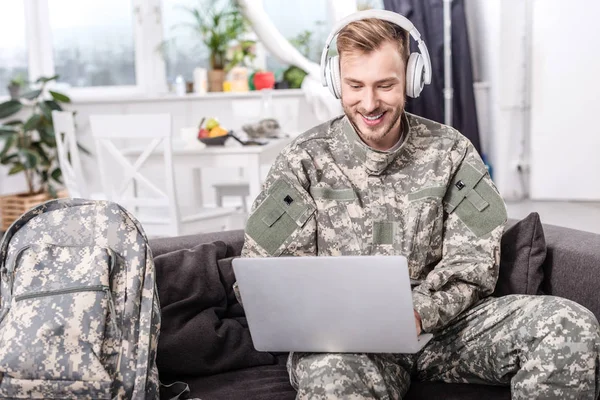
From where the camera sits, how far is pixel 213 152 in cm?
374

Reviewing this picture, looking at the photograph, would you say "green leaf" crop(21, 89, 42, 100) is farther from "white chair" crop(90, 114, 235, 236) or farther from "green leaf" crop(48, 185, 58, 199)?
"white chair" crop(90, 114, 235, 236)

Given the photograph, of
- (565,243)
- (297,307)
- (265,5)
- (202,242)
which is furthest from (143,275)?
(265,5)

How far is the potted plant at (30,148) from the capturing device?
518 centimetres

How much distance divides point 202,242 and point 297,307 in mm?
761

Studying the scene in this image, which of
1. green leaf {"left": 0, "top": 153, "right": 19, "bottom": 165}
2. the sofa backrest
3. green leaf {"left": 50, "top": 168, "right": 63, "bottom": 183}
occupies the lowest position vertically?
green leaf {"left": 50, "top": 168, "right": 63, "bottom": 183}

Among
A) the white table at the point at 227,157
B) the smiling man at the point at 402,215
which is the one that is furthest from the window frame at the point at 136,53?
the smiling man at the point at 402,215

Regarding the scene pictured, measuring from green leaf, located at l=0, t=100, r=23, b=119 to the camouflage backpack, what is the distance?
3.77 metres

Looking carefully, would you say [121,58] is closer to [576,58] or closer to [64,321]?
[576,58]

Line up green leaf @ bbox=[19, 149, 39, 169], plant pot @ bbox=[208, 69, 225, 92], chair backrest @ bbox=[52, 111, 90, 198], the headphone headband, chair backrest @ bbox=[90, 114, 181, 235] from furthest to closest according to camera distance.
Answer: plant pot @ bbox=[208, 69, 225, 92], green leaf @ bbox=[19, 149, 39, 169], chair backrest @ bbox=[52, 111, 90, 198], chair backrest @ bbox=[90, 114, 181, 235], the headphone headband

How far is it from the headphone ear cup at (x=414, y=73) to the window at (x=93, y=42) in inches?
163

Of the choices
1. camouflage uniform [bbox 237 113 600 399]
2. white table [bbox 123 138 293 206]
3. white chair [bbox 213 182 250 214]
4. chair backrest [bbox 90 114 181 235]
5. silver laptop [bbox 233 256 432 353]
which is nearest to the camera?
silver laptop [bbox 233 256 432 353]

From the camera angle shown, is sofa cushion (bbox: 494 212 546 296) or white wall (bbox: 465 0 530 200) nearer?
sofa cushion (bbox: 494 212 546 296)

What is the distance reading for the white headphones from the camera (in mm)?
1866

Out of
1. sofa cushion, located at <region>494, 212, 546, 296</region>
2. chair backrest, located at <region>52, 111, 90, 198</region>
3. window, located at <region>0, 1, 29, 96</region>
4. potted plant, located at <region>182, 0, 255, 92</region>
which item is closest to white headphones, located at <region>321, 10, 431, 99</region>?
sofa cushion, located at <region>494, 212, 546, 296</region>
